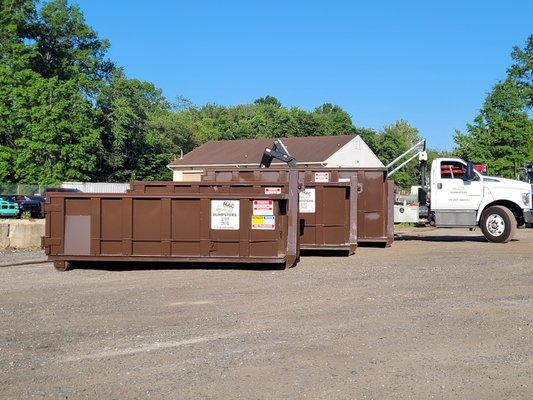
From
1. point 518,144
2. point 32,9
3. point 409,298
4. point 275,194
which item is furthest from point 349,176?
point 32,9

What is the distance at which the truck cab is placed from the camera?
2042cm

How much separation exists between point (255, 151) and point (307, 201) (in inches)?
1927

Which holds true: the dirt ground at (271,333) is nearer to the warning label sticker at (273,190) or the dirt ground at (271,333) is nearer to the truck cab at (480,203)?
the warning label sticker at (273,190)

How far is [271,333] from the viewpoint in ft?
28.7

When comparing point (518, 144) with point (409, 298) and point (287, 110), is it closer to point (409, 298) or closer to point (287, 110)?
point (409, 298)

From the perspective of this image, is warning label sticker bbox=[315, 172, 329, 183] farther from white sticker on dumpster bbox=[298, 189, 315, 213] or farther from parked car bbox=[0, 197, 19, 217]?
parked car bbox=[0, 197, 19, 217]

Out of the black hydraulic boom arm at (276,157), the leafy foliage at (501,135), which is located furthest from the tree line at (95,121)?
the black hydraulic boom arm at (276,157)

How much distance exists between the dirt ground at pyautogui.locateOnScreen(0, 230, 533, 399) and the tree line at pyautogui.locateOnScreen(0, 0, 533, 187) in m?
37.7

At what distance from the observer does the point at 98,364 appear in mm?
7301

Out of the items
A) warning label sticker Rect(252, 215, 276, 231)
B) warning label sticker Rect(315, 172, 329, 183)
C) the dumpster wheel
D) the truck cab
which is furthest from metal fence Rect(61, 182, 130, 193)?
warning label sticker Rect(252, 215, 276, 231)

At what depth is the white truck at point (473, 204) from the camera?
20.4 meters

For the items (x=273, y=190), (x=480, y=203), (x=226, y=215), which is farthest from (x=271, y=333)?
(x=480, y=203)

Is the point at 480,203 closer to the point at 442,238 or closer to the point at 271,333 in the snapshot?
the point at 442,238

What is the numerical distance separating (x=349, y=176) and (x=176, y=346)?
40.3 ft
